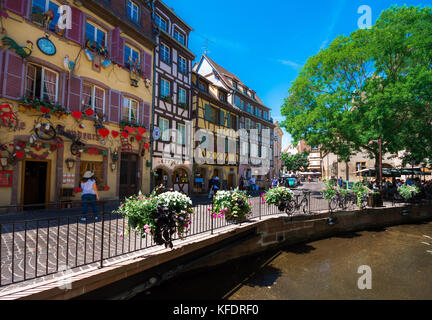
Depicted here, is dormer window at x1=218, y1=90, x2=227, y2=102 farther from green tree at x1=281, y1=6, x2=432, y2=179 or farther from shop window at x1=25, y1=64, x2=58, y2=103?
shop window at x1=25, y1=64, x2=58, y2=103

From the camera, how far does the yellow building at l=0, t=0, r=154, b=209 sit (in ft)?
26.8

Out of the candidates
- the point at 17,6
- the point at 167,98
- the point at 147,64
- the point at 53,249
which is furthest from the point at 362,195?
the point at 17,6

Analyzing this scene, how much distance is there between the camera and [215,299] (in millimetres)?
5402

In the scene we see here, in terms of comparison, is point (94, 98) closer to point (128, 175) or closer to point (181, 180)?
point (128, 175)

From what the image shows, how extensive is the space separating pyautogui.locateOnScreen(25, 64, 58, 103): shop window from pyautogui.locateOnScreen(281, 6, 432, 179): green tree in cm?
1426

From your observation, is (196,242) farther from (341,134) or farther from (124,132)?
(341,134)

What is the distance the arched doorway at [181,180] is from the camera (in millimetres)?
16602

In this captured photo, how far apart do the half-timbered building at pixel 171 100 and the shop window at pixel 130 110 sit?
1516mm

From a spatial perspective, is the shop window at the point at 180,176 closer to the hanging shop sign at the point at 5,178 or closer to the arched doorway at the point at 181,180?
the arched doorway at the point at 181,180

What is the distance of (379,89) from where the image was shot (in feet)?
45.2

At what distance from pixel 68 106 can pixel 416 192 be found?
1978cm

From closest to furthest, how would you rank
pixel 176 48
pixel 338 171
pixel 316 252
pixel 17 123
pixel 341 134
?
pixel 17 123 → pixel 316 252 → pixel 341 134 → pixel 176 48 → pixel 338 171

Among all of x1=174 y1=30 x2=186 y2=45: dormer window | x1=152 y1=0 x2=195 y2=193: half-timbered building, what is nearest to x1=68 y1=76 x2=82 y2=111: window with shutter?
x1=152 y1=0 x2=195 y2=193: half-timbered building
